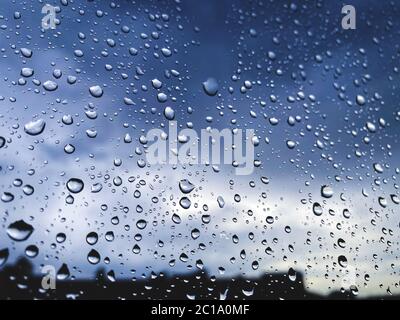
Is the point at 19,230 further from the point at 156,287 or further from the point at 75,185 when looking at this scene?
the point at 156,287

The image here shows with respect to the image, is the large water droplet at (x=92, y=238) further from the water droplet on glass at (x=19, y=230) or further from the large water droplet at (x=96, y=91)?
the large water droplet at (x=96, y=91)

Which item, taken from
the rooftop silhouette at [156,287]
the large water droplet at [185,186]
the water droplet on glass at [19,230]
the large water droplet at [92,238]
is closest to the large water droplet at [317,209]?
the rooftop silhouette at [156,287]

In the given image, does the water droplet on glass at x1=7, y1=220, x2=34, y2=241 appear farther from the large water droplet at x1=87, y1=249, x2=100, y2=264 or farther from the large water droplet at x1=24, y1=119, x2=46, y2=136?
the large water droplet at x1=24, y1=119, x2=46, y2=136

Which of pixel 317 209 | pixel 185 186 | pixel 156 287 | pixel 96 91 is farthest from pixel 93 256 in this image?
pixel 317 209

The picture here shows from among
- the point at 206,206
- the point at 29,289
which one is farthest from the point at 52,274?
the point at 206,206

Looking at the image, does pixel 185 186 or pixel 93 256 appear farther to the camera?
pixel 185 186

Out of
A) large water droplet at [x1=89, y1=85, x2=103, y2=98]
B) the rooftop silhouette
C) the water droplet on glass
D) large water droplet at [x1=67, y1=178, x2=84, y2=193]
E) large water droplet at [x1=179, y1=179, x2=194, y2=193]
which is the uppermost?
large water droplet at [x1=89, y1=85, x2=103, y2=98]

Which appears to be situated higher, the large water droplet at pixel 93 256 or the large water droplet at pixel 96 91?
the large water droplet at pixel 96 91

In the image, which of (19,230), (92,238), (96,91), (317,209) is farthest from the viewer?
(317,209)

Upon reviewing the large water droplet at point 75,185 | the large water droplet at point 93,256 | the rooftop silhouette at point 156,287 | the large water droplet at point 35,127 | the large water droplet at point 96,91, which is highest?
the large water droplet at point 96,91

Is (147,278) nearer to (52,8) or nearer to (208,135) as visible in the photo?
(208,135)

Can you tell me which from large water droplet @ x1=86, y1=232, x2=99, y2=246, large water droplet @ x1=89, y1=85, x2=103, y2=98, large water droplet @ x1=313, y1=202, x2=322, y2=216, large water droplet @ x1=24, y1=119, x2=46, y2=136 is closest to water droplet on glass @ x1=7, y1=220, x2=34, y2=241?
large water droplet @ x1=86, y1=232, x2=99, y2=246

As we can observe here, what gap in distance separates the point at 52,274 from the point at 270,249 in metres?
0.74
